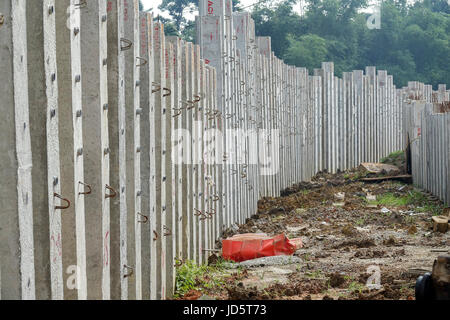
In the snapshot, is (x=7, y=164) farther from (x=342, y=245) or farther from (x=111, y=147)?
(x=342, y=245)

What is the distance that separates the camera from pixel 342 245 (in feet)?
31.9

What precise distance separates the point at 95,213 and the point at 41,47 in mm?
1261

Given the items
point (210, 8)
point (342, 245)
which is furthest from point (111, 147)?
point (210, 8)

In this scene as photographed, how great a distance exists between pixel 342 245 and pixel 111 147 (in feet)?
18.2

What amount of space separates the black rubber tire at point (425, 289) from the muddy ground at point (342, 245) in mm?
1697

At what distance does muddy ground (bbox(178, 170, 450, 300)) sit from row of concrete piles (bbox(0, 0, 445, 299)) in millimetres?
772

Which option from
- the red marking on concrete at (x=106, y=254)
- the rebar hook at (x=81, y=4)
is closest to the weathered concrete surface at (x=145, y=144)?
the red marking on concrete at (x=106, y=254)

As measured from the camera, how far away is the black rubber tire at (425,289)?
4.63m

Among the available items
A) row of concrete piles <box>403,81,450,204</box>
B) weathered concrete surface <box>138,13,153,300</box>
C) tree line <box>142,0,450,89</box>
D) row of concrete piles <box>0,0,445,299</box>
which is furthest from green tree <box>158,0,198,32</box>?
weathered concrete surface <box>138,13,153,300</box>

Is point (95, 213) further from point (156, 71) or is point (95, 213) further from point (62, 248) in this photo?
point (156, 71)

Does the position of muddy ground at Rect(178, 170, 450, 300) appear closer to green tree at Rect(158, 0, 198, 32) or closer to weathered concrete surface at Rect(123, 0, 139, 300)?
weathered concrete surface at Rect(123, 0, 139, 300)

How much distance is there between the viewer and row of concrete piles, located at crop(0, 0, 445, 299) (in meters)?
3.11

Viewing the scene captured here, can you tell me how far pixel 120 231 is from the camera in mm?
4742
